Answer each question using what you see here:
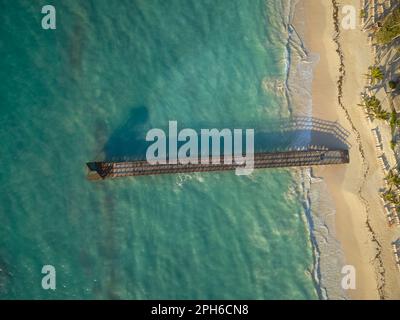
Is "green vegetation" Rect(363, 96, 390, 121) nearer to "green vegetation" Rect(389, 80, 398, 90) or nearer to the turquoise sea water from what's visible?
"green vegetation" Rect(389, 80, 398, 90)

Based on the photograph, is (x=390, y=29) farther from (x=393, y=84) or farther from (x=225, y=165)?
(x=225, y=165)

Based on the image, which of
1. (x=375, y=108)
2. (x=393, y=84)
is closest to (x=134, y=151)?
(x=375, y=108)

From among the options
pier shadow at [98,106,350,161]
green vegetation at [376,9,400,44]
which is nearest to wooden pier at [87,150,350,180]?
pier shadow at [98,106,350,161]

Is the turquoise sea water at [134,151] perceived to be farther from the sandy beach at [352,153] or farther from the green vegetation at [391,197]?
the green vegetation at [391,197]

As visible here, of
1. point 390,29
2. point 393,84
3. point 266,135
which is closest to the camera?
point 390,29

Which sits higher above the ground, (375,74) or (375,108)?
(375,74)
